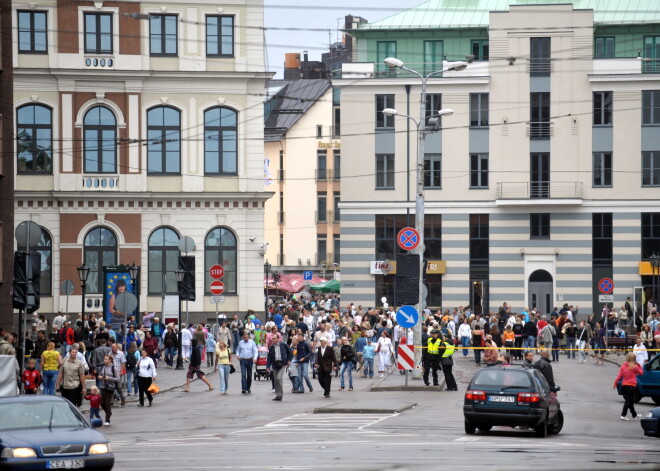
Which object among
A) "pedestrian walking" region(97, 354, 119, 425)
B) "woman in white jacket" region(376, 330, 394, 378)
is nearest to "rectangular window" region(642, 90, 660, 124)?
"woman in white jacket" region(376, 330, 394, 378)

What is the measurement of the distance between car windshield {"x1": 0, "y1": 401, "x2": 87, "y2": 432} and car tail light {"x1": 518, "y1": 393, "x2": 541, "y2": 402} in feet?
30.6

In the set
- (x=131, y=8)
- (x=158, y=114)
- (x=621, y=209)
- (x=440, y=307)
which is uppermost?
(x=131, y=8)

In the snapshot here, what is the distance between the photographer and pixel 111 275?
47406 millimetres

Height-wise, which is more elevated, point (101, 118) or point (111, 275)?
point (101, 118)

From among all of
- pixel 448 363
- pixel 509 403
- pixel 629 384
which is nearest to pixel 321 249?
pixel 448 363

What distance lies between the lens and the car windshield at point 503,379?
24.8 meters

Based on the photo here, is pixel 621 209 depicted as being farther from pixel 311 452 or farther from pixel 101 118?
pixel 311 452

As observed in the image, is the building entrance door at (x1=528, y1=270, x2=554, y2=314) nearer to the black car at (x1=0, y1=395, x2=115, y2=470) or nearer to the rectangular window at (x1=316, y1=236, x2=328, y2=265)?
the rectangular window at (x1=316, y1=236, x2=328, y2=265)

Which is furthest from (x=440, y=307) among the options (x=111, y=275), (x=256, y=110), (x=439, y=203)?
(x=111, y=275)

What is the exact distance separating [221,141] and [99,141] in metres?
5.46

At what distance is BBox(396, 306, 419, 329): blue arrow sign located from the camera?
3594 cm

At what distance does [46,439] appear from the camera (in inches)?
684

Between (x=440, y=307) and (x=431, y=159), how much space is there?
26.6 ft

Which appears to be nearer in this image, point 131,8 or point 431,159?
point 131,8
